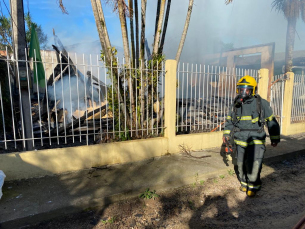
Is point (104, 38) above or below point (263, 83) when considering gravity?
above

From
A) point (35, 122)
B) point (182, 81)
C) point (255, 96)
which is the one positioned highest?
point (182, 81)

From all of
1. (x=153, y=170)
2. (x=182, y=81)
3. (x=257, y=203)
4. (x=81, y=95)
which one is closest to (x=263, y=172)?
(x=257, y=203)

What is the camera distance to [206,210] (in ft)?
9.75

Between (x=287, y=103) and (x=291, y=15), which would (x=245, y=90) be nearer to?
(x=287, y=103)

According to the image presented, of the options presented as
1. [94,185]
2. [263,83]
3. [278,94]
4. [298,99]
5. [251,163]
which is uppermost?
[263,83]

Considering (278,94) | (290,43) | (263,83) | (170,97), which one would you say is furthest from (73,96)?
(290,43)

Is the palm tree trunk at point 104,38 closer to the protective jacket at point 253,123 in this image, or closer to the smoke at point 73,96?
the protective jacket at point 253,123

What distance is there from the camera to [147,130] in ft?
15.5

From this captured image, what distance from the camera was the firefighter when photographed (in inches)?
133

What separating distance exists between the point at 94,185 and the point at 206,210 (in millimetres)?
1795

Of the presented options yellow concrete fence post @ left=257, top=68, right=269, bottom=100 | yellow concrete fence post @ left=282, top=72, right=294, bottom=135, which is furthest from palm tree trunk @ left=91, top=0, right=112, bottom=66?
yellow concrete fence post @ left=282, top=72, right=294, bottom=135

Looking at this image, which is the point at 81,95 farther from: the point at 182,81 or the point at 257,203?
the point at 257,203

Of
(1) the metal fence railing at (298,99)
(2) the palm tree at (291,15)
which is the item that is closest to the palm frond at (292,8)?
(2) the palm tree at (291,15)

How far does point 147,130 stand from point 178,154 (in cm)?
100
